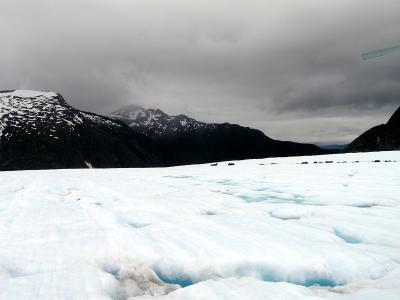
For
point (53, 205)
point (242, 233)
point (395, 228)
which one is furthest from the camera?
point (53, 205)

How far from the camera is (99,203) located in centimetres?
970

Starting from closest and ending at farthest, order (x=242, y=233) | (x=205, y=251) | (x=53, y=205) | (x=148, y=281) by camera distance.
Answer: (x=148, y=281) → (x=205, y=251) → (x=242, y=233) → (x=53, y=205)

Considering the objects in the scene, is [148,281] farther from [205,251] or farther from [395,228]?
[395,228]

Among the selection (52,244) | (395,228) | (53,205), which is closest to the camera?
(52,244)

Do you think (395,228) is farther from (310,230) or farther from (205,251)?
(205,251)

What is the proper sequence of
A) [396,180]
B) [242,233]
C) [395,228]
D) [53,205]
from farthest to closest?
[396,180] < [53,205] < [395,228] < [242,233]

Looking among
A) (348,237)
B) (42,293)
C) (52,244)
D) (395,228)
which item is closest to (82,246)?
(52,244)

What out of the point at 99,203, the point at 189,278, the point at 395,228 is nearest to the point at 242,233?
the point at 189,278

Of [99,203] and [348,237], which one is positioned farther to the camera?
[99,203]

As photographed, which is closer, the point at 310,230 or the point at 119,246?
the point at 119,246

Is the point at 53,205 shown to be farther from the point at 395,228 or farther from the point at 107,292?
the point at 395,228

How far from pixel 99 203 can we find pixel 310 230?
6.12 meters

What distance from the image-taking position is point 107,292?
3.83 meters

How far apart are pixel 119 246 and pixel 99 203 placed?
4855 millimetres
